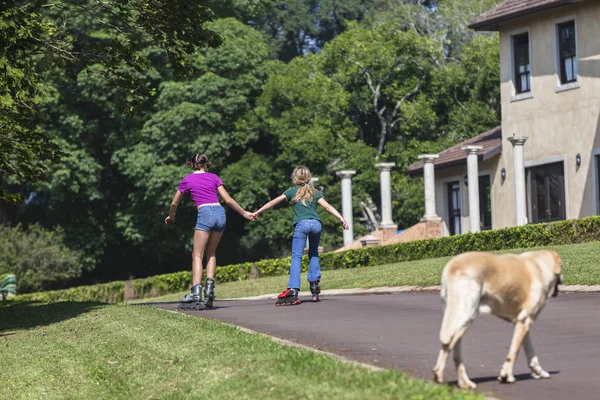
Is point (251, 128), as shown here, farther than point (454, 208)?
Yes

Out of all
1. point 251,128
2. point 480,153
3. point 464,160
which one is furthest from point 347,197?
point 251,128

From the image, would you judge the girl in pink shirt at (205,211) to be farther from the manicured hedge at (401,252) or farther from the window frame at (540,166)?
the window frame at (540,166)

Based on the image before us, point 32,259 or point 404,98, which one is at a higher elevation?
point 404,98

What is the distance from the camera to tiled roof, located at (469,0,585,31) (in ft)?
111

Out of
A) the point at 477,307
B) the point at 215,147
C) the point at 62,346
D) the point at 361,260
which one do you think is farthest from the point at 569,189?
the point at 477,307

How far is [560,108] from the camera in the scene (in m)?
34.5

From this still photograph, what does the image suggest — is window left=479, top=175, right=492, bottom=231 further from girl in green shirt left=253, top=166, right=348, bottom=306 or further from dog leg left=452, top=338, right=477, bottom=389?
dog leg left=452, top=338, right=477, bottom=389

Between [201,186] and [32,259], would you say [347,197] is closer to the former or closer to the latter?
[32,259]

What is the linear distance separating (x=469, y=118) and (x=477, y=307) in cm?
4474

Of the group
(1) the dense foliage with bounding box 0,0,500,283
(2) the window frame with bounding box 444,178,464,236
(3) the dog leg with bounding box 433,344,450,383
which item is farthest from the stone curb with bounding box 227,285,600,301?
(1) the dense foliage with bounding box 0,0,500,283

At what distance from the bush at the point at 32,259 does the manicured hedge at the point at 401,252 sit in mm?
4760

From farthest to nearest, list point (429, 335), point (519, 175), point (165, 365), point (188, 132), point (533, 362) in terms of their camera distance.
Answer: point (188, 132)
point (519, 175)
point (429, 335)
point (165, 365)
point (533, 362)

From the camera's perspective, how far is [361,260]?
3434cm

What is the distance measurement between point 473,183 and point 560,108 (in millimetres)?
3936
